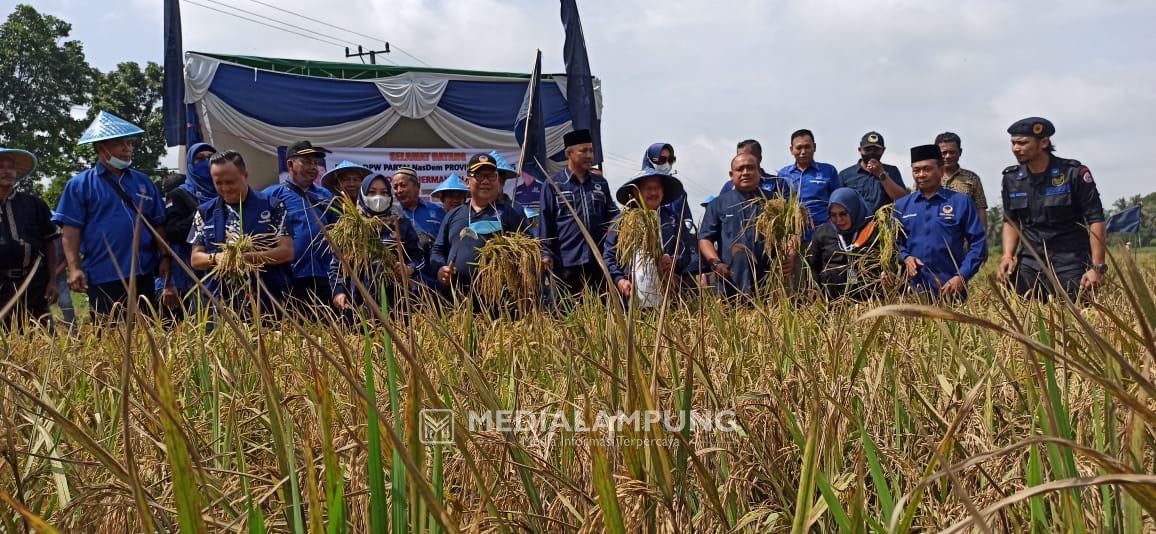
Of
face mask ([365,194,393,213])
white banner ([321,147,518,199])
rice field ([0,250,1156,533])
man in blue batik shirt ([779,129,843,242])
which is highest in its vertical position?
white banner ([321,147,518,199])

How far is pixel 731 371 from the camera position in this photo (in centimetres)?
183

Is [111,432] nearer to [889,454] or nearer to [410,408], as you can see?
[410,408]

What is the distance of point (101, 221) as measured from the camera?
4.35 meters

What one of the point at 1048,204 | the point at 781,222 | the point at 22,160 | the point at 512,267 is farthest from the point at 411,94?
the point at 512,267

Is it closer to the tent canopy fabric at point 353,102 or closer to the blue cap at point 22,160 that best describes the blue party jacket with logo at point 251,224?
the blue cap at point 22,160

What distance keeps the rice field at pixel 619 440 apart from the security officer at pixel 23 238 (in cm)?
267

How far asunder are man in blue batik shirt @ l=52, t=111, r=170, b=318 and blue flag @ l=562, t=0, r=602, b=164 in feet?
17.7

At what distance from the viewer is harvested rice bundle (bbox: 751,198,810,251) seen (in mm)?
3010

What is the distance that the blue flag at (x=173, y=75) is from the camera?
27.4 ft

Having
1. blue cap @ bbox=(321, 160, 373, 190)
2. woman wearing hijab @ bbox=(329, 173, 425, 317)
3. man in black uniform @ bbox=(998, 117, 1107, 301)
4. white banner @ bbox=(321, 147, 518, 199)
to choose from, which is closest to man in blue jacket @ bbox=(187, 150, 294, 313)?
woman wearing hijab @ bbox=(329, 173, 425, 317)

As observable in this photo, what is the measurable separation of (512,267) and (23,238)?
133 inches

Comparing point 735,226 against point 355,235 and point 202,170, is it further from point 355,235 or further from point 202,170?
point 202,170

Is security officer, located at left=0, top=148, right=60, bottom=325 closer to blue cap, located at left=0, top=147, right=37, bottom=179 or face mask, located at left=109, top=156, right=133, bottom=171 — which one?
blue cap, located at left=0, top=147, right=37, bottom=179

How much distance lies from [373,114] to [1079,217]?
819 centimetres
